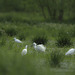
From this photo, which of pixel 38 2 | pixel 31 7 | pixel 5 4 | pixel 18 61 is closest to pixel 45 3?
pixel 38 2

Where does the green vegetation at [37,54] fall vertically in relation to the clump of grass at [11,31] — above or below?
below

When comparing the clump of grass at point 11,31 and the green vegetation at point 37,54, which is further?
the clump of grass at point 11,31

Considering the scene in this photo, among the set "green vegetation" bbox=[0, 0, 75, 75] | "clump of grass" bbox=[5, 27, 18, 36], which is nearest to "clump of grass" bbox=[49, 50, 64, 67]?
"green vegetation" bbox=[0, 0, 75, 75]

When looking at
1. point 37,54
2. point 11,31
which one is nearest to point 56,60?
point 37,54

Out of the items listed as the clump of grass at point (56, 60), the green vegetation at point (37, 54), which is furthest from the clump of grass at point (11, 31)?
the clump of grass at point (56, 60)

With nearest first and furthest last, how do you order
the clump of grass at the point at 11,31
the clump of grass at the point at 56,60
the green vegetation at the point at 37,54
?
1. the green vegetation at the point at 37,54
2. the clump of grass at the point at 56,60
3. the clump of grass at the point at 11,31

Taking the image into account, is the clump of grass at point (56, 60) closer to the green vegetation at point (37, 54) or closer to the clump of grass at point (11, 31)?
the green vegetation at point (37, 54)

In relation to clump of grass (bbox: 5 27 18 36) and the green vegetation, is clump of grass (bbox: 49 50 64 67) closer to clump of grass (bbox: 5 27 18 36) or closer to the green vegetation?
the green vegetation

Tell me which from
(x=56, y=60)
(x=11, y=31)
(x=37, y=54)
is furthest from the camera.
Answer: (x=11, y=31)

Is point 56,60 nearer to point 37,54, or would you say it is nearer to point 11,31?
point 37,54

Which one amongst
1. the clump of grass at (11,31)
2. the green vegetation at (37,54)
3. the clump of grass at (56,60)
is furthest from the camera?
the clump of grass at (11,31)

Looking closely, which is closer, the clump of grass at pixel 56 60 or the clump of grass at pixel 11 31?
the clump of grass at pixel 56 60

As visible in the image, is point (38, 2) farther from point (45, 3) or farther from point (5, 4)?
point (5, 4)

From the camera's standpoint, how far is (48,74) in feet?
14.6
